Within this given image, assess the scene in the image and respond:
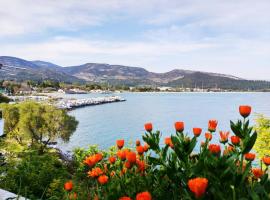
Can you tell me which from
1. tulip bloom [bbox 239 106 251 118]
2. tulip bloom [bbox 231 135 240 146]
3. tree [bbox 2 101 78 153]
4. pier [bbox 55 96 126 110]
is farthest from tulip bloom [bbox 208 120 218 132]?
pier [bbox 55 96 126 110]

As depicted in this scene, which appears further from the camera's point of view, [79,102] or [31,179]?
[79,102]

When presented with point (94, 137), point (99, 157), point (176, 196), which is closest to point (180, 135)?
point (176, 196)

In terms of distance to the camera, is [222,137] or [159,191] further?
[222,137]

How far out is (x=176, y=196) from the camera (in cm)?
246

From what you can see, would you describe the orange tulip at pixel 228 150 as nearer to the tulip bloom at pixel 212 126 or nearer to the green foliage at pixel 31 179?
the tulip bloom at pixel 212 126

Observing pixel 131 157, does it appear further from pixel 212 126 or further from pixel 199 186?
pixel 199 186

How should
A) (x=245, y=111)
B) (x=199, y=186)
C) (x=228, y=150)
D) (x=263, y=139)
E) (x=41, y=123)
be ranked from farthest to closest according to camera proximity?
(x=41, y=123), (x=263, y=139), (x=228, y=150), (x=245, y=111), (x=199, y=186)

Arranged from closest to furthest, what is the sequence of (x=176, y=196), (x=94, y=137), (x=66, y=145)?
1. (x=176, y=196)
2. (x=66, y=145)
3. (x=94, y=137)

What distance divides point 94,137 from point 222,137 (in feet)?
128

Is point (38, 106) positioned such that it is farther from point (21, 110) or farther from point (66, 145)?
point (66, 145)

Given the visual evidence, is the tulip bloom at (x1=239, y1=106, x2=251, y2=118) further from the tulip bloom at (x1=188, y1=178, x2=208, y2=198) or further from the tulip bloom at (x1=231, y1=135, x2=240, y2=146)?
the tulip bloom at (x1=188, y1=178, x2=208, y2=198)

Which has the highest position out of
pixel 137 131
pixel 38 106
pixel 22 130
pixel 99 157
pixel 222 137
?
pixel 222 137

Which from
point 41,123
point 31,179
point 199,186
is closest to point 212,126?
point 199,186

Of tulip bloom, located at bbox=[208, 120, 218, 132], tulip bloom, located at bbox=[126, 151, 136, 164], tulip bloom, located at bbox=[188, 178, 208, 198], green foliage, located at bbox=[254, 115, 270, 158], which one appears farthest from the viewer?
green foliage, located at bbox=[254, 115, 270, 158]
